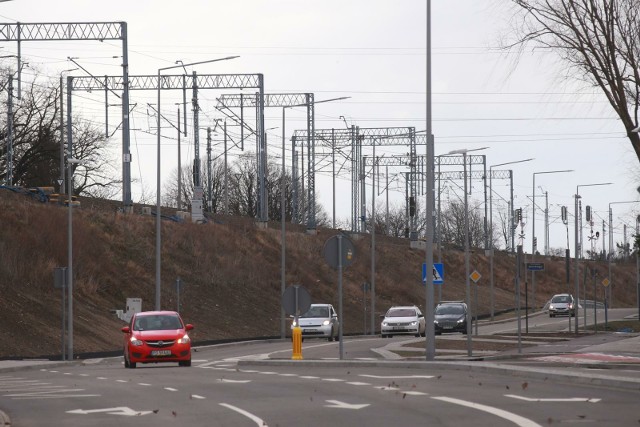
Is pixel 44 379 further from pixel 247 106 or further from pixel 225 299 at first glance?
pixel 247 106

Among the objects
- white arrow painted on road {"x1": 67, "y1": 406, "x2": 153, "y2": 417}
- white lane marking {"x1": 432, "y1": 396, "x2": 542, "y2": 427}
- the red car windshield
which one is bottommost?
white arrow painted on road {"x1": 67, "y1": 406, "x2": 153, "y2": 417}

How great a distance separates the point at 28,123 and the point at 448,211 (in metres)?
95.7

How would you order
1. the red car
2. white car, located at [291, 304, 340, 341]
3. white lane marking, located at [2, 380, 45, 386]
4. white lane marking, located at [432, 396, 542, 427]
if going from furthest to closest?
white car, located at [291, 304, 340, 341] < the red car < white lane marking, located at [2, 380, 45, 386] < white lane marking, located at [432, 396, 542, 427]

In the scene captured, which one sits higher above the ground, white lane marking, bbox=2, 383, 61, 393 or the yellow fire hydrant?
the yellow fire hydrant

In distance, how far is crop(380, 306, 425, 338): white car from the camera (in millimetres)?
58750

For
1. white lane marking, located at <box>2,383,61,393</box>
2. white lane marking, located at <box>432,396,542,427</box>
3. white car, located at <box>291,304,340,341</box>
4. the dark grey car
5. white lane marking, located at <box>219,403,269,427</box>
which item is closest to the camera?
white lane marking, located at <box>432,396,542,427</box>

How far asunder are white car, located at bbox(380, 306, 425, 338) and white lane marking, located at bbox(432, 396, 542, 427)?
40199 millimetres

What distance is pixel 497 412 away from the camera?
51.5ft

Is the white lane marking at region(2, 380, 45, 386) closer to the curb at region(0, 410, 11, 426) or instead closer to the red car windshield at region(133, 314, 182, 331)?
the red car windshield at region(133, 314, 182, 331)

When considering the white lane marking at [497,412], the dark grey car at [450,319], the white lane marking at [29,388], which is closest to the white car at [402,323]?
the dark grey car at [450,319]

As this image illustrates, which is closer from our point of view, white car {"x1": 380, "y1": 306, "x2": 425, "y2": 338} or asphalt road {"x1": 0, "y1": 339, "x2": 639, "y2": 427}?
asphalt road {"x1": 0, "y1": 339, "x2": 639, "y2": 427}

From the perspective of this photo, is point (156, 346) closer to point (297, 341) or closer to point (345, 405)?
point (297, 341)

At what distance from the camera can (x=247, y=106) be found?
281 feet

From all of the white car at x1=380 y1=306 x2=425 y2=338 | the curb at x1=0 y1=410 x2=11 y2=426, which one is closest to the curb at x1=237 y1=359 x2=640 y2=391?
the curb at x1=0 y1=410 x2=11 y2=426
